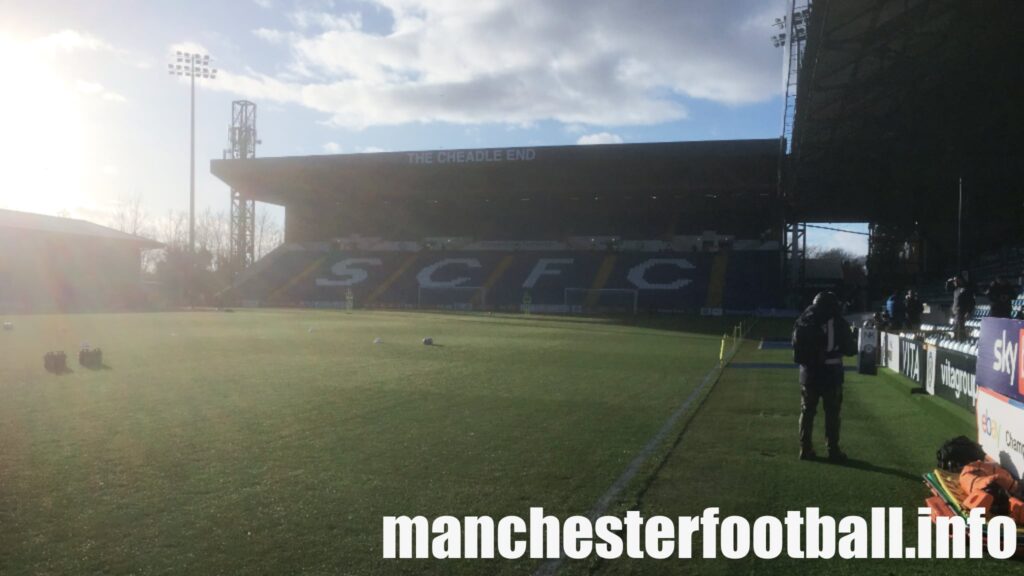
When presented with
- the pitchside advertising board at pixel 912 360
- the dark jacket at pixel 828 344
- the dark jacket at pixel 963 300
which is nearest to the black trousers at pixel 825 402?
the dark jacket at pixel 828 344

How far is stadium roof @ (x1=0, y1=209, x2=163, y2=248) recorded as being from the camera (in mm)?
58159

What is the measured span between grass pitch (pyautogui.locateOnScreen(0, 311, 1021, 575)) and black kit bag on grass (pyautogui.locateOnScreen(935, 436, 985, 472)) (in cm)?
42

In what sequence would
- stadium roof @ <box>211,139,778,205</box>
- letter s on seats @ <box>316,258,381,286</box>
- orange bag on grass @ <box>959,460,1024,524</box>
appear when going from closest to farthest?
orange bag on grass @ <box>959,460,1024,524</box>
stadium roof @ <box>211,139,778,205</box>
letter s on seats @ <box>316,258,381,286</box>

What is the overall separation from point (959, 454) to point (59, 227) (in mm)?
67709

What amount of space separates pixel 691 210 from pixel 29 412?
54.7 metres

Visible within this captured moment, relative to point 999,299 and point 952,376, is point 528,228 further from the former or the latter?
point 952,376

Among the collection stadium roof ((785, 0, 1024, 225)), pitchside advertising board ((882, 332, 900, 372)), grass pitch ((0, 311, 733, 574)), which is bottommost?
grass pitch ((0, 311, 733, 574))

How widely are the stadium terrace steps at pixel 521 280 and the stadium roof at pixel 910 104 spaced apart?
384 inches

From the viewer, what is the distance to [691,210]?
61.3 m

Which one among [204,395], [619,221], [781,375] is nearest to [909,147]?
[781,375]

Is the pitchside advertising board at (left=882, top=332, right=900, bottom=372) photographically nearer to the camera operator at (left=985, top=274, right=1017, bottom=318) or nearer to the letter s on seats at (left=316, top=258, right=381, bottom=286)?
the camera operator at (left=985, top=274, right=1017, bottom=318)

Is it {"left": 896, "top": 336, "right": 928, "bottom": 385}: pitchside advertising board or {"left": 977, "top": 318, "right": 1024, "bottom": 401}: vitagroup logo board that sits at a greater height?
{"left": 977, "top": 318, "right": 1024, "bottom": 401}: vitagroup logo board

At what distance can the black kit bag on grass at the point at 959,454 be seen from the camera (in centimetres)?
696

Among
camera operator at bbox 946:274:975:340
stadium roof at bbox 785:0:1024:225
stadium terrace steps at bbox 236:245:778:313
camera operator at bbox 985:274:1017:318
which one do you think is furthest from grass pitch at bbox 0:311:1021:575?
stadium terrace steps at bbox 236:245:778:313
